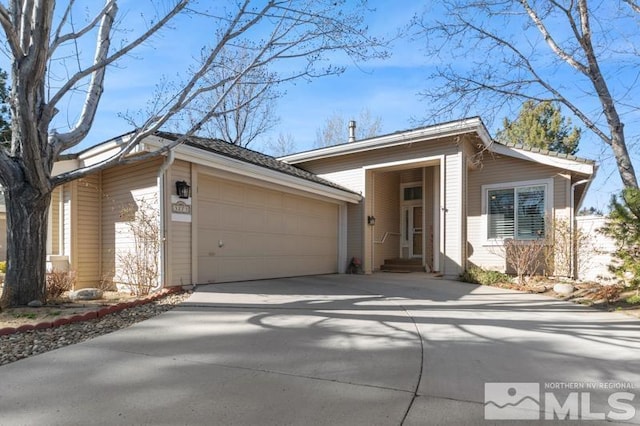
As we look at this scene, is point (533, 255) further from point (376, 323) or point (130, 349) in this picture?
point (130, 349)

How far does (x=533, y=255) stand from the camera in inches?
405

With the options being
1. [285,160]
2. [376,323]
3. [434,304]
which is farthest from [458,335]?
[285,160]

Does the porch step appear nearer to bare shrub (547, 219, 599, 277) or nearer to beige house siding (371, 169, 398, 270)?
beige house siding (371, 169, 398, 270)

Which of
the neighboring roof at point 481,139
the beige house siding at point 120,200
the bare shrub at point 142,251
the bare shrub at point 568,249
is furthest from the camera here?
the neighboring roof at point 481,139

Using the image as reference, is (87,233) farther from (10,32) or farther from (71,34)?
(10,32)

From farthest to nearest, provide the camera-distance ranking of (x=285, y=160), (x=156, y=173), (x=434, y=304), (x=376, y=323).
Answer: (x=285, y=160) < (x=156, y=173) < (x=434, y=304) < (x=376, y=323)

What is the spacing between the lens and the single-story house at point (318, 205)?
8.12 metres

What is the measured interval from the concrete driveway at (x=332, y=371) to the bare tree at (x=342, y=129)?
19948 millimetres

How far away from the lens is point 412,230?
14.9 meters

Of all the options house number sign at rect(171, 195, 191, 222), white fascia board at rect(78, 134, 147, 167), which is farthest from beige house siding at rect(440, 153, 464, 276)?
white fascia board at rect(78, 134, 147, 167)

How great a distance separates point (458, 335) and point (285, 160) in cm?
1111

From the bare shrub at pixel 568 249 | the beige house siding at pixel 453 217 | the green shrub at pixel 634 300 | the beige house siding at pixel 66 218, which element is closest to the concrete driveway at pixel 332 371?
the green shrub at pixel 634 300

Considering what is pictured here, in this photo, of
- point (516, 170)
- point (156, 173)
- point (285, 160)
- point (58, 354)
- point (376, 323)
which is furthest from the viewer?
point (285, 160)

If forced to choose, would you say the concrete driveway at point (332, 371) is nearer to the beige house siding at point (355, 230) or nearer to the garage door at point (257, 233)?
the garage door at point (257, 233)
